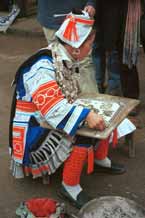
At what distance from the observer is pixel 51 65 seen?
2961 mm

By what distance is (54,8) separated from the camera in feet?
12.5

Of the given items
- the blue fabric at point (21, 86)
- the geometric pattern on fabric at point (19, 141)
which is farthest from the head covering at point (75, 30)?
the geometric pattern on fabric at point (19, 141)

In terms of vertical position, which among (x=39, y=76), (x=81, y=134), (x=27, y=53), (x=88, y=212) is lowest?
(x=27, y=53)

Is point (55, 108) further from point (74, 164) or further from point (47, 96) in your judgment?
point (74, 164)

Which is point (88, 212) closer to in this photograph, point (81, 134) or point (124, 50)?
point (81, 134)

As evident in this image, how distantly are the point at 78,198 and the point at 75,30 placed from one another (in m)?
1.03

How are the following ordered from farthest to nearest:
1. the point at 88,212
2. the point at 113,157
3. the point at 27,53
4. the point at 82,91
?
the point at 27,53 → the point at 113,157 → the point at 82,91 → the point at 88,212

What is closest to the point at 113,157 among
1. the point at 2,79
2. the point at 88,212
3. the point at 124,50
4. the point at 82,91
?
the point at 82,91

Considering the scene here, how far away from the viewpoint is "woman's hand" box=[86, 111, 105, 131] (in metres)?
2.81

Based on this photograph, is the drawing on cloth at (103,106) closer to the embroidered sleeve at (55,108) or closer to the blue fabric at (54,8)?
the embroidered sleeve at (55,108)

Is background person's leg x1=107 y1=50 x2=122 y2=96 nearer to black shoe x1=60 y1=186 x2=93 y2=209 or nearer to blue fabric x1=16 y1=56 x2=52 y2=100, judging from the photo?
blue fabric x1=16 y1=56 x2=52 y2=100

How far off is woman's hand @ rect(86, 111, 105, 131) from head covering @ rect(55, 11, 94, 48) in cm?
42

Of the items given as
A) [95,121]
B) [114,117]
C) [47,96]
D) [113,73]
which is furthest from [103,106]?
[113,73]

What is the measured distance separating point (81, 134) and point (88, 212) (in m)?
0.49
